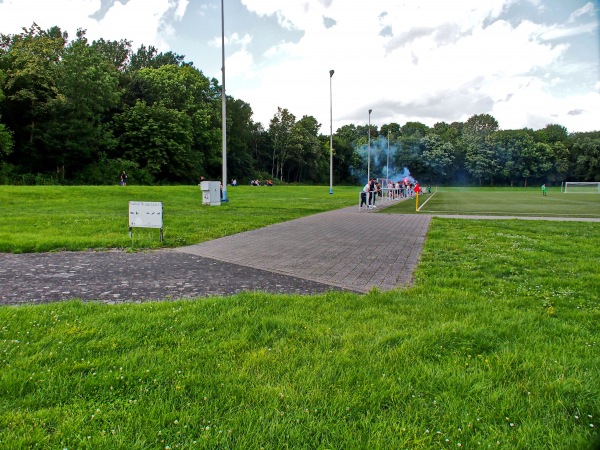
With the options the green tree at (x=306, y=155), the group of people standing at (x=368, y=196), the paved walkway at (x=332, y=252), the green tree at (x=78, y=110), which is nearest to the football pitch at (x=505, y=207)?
the group of people standing at (x=368, y=196)

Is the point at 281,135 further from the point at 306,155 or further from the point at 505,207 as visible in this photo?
the point at 505,207

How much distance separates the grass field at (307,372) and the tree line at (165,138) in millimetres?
43160

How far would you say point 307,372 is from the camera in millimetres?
3285

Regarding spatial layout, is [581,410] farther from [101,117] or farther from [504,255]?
[101,117]

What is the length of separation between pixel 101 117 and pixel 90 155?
294 inches

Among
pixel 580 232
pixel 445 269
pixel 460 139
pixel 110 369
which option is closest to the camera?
pixel 110 369

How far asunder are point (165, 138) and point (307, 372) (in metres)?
56.8

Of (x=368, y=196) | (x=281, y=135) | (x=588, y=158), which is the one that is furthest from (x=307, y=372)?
(x=588, y=158)

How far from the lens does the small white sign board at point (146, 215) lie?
33.1 ft

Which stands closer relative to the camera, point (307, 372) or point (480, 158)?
point (307, 372)

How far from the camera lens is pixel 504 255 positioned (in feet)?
28.3

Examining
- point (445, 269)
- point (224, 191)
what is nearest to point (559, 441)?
point (445, 269)

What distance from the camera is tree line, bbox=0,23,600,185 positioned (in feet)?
150

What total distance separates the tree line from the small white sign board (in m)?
36.6
